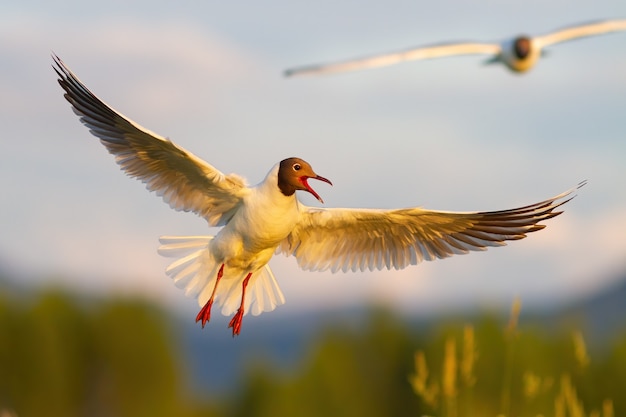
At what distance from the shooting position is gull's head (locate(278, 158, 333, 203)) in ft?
14.4

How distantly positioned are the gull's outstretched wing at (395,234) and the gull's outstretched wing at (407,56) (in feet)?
2.78

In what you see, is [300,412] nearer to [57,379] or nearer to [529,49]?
[57,379]

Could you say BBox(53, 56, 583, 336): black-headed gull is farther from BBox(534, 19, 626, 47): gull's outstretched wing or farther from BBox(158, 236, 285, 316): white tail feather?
BBox(534, 19, 626, 47): gull's outstretched wing

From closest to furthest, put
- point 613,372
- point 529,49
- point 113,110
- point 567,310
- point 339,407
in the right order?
point 113,110 → point 529,49 → point 567,310 → point 613,372 → point 339,407

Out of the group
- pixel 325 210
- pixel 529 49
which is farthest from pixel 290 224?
pixel 529 49

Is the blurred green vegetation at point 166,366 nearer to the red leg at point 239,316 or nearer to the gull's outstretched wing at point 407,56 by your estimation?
the gull's outstretched wing at point 407,56

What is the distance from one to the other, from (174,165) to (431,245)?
4.08 feet

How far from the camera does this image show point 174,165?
4.69 m

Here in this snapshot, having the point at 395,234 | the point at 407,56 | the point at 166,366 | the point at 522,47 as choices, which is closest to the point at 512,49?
the point at 522,47

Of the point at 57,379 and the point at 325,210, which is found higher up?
the point at 325,210

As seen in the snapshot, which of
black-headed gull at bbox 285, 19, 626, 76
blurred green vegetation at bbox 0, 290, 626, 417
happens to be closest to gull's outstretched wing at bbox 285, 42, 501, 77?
black-headed gull at bbox 285, 19, 626, 76

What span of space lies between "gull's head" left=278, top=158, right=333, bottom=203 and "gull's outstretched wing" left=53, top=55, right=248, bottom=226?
0.27 meters

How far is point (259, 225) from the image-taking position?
4453mm

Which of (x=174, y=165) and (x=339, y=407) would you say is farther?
(x=339, y=407)
